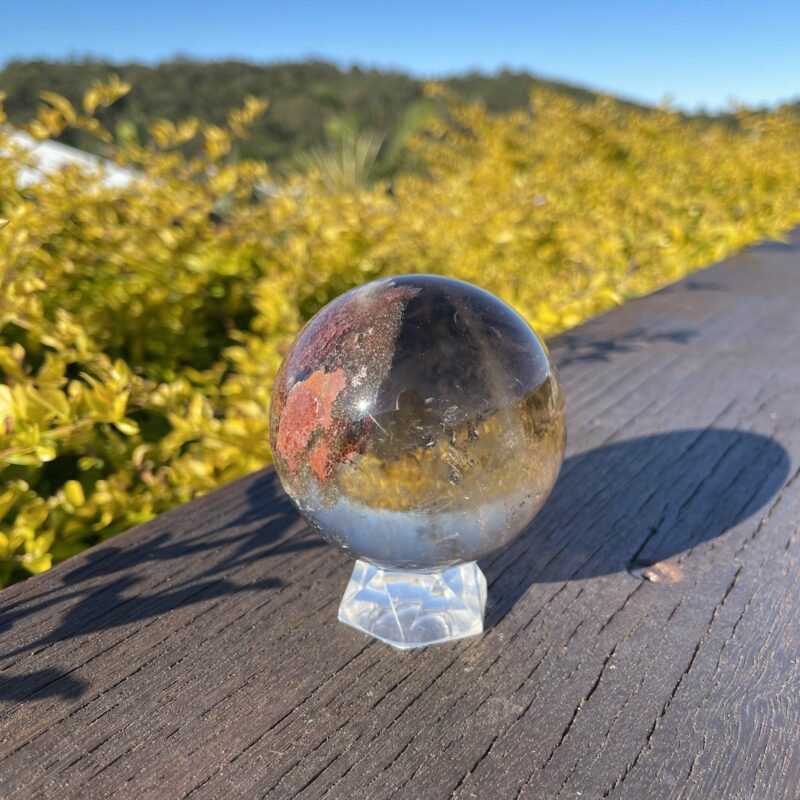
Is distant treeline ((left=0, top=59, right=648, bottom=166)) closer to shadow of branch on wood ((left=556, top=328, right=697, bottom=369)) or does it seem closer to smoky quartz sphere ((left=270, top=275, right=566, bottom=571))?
shadow of branch on wood ((left=556, top=328, right=697, bottom=369))

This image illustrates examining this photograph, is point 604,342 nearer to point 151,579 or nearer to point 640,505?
point 640,505

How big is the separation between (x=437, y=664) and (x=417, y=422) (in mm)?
330

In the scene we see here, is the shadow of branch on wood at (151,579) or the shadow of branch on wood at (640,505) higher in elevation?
the shadow of branch on wood at (640,505)

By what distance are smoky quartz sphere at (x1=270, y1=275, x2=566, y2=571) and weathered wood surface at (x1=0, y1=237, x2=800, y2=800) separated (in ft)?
0.55

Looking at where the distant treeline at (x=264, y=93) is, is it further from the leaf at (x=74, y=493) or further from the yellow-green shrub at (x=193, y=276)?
the leaf at (x=74, y=493)

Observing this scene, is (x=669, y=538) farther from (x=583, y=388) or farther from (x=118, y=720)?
(x=118, y=720)

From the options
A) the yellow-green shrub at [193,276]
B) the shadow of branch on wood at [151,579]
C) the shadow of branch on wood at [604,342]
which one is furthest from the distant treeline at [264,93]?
the shadow of branch on wood at [151,579]

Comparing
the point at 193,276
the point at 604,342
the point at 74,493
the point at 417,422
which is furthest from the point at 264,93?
the point at 417,422

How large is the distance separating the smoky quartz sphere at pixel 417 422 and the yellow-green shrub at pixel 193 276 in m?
0.57

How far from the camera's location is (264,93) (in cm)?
2461

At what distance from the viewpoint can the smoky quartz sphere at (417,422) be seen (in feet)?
2.61

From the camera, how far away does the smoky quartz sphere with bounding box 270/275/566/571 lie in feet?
2.61

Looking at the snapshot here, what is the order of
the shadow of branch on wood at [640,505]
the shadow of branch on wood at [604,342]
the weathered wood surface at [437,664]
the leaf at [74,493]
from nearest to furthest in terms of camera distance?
the weathered wood surface at [437,664], the shadow of branch on wood at [640,505], the leaf at [74,493], the shadow of branch on wood at [604,342]

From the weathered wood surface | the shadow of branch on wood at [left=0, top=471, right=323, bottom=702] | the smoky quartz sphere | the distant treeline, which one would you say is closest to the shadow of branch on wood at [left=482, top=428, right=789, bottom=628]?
the weathered wood surface
